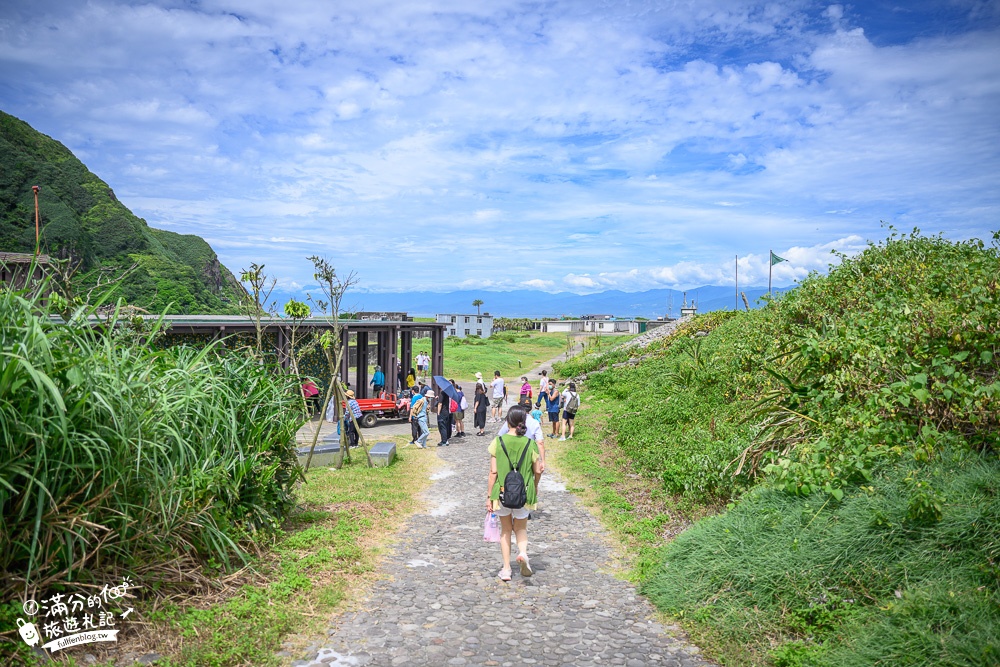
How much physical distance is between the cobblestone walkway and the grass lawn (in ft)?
0.80

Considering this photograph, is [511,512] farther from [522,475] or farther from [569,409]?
[569,409]

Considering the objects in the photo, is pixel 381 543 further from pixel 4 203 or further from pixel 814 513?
pixel 4 203

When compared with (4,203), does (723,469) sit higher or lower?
lower

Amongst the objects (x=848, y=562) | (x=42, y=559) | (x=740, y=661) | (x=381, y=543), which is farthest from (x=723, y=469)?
(x=42, y=559)

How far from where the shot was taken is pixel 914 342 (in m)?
6.31

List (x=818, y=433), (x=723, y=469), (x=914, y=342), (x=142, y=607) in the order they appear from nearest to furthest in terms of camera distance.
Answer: (x=142, y=607), (x=914, y=342), (x=818, y=433), (x=723, y=469)

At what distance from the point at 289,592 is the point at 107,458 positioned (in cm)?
175

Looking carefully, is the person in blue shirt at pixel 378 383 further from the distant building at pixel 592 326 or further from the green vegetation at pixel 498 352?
the distant building at pixel 592 326

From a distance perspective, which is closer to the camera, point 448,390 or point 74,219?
point 448,390

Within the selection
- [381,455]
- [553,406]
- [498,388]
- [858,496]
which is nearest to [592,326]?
[498,388]

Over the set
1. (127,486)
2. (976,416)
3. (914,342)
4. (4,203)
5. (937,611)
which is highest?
(4,203)

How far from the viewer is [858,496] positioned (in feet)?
16.6

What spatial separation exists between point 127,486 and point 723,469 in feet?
19.7

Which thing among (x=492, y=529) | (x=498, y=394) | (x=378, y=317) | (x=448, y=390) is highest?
(x=378, y=317)
